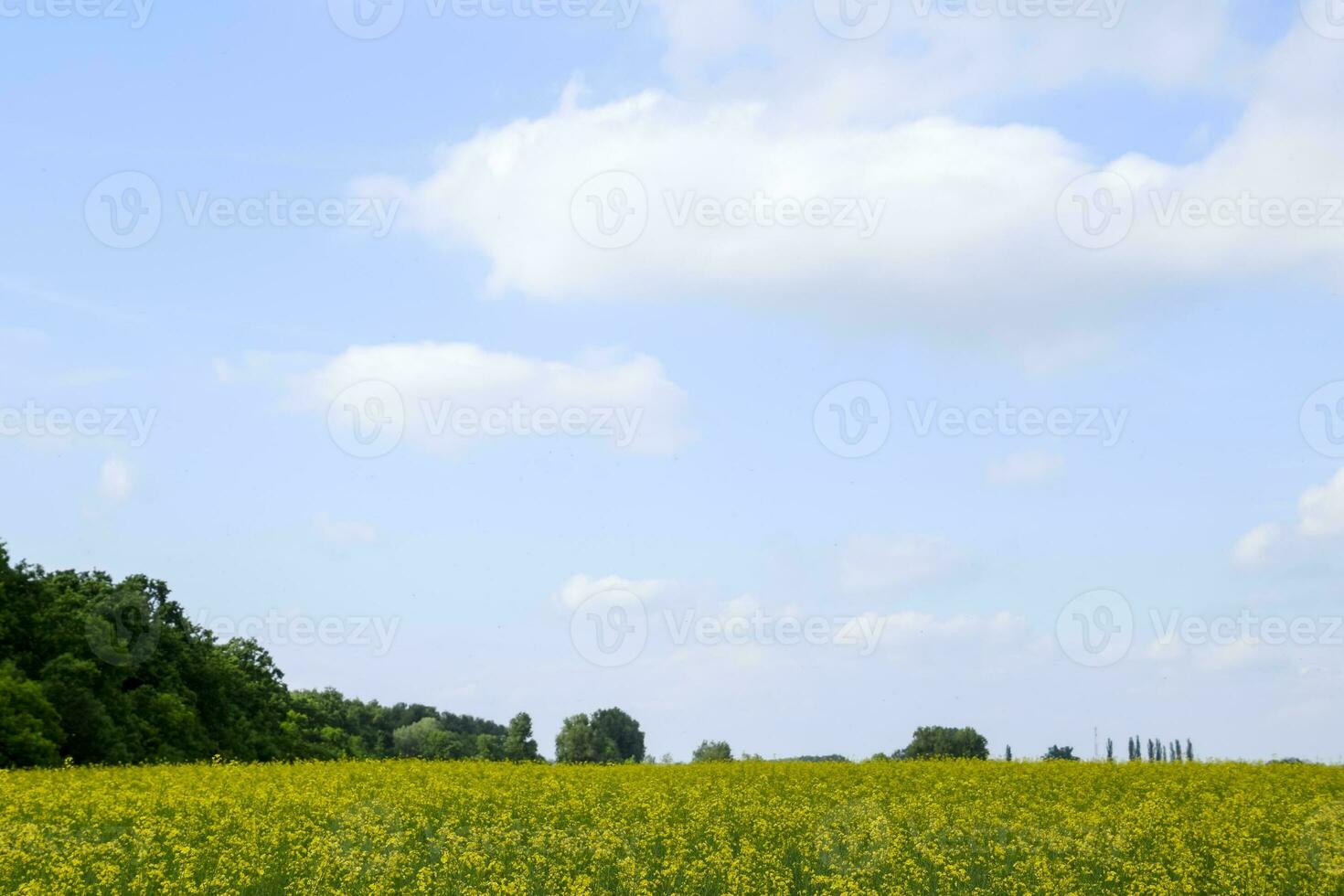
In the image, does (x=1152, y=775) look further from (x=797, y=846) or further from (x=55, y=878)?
(x=55, y=878)

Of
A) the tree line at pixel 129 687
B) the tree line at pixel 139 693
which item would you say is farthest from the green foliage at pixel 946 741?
the tree line at pixel 129 687

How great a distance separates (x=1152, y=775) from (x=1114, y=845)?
→ 13.2 metres

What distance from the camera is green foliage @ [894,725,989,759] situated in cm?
6825

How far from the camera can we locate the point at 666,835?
23.6 meters

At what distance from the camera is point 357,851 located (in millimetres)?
21750

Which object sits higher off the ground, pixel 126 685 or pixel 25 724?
pixel 126 685

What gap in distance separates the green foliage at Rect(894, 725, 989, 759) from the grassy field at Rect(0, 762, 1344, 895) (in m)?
36.5

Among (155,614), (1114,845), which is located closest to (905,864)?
(1114,845)

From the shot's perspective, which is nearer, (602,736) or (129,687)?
(129,687)

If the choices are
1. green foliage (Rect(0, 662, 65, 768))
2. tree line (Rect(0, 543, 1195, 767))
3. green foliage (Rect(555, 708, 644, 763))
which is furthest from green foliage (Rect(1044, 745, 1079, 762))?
green foliage (Rect(555, 708, 644, 763))

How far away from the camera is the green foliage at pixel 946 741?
68250 millimetres

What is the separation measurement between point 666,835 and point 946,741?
51891 mm

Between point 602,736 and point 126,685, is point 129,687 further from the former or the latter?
point 602,736

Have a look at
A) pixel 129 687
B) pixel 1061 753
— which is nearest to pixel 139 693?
pixel 129 687
